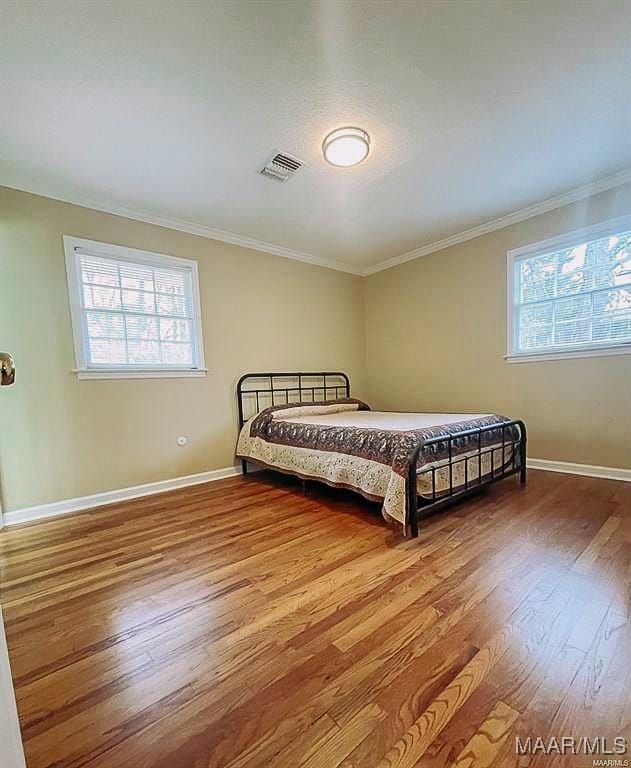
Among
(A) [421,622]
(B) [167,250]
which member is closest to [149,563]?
(A) [421,622]

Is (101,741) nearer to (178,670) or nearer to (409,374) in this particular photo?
(178,670)

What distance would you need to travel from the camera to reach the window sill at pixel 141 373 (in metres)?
2.90

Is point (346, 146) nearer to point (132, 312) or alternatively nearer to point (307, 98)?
point (307, 98)

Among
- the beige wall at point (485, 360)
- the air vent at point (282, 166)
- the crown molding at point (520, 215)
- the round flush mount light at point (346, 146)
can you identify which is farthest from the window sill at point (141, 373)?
the crown molding at point (520, 215)

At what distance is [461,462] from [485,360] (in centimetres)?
175

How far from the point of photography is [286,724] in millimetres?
969

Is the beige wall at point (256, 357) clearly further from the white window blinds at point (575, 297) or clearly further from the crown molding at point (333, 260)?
the white window blinds at point (575, 297)

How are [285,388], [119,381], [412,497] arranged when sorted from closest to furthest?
[412,497]
[119,381]
[285,388]

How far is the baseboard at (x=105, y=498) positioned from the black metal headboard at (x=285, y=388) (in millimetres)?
666

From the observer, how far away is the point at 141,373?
3.17 metres

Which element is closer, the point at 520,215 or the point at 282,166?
the point at 282,166

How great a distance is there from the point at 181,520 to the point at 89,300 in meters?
2.06

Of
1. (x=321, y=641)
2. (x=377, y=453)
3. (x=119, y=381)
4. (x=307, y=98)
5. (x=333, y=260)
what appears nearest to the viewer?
(x=321, y=641)

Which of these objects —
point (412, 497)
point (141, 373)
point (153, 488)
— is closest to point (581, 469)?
point (412, 497)
